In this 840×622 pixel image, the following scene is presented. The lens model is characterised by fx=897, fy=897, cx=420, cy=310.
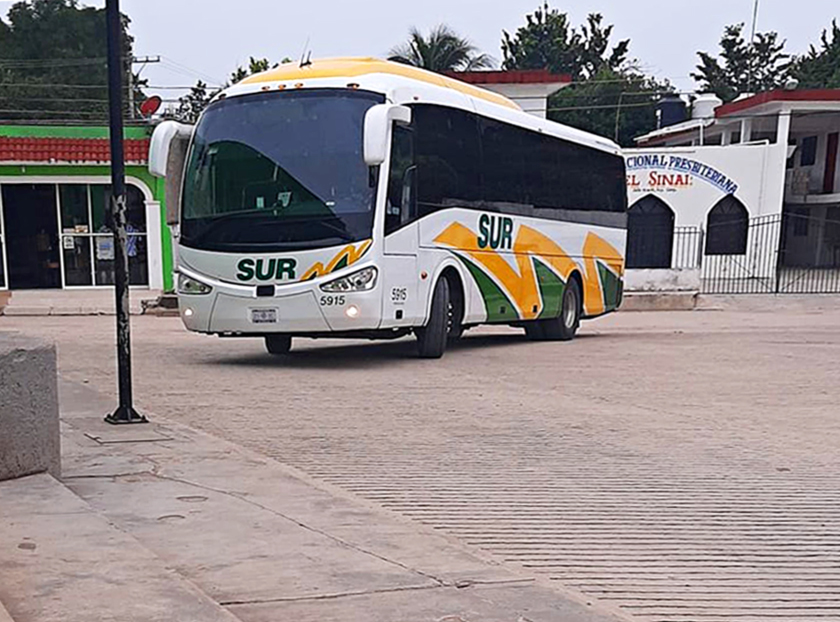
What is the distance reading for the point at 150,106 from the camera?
1001 inches

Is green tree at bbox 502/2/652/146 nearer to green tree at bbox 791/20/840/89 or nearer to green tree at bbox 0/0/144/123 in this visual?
green tree at bbox 791/20/840/89

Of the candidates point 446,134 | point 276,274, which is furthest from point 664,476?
point 446,134

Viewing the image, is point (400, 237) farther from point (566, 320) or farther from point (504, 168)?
point (566, 320)

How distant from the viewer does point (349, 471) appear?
19.6ft

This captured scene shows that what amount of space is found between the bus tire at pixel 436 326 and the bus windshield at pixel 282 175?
1776 millimetres

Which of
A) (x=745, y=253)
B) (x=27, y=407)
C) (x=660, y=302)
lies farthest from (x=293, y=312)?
(x=745, y=253)

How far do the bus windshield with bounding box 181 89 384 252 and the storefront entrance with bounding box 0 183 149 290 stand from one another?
1406 centimetres

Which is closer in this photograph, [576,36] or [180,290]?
[180,290]

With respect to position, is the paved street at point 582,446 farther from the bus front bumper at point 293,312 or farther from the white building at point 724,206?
the white building at point 724,206

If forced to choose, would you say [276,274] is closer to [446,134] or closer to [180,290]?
[180,290]

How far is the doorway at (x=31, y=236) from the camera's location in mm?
23719

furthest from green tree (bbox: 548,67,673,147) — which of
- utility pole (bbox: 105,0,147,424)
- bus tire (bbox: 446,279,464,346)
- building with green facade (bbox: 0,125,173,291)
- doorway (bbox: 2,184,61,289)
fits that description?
utility pole (bbox: 105,0,147,424)

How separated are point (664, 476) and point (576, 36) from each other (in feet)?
204

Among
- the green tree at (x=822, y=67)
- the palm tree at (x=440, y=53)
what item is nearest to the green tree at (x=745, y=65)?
the green tree at (x=822, y=67)
